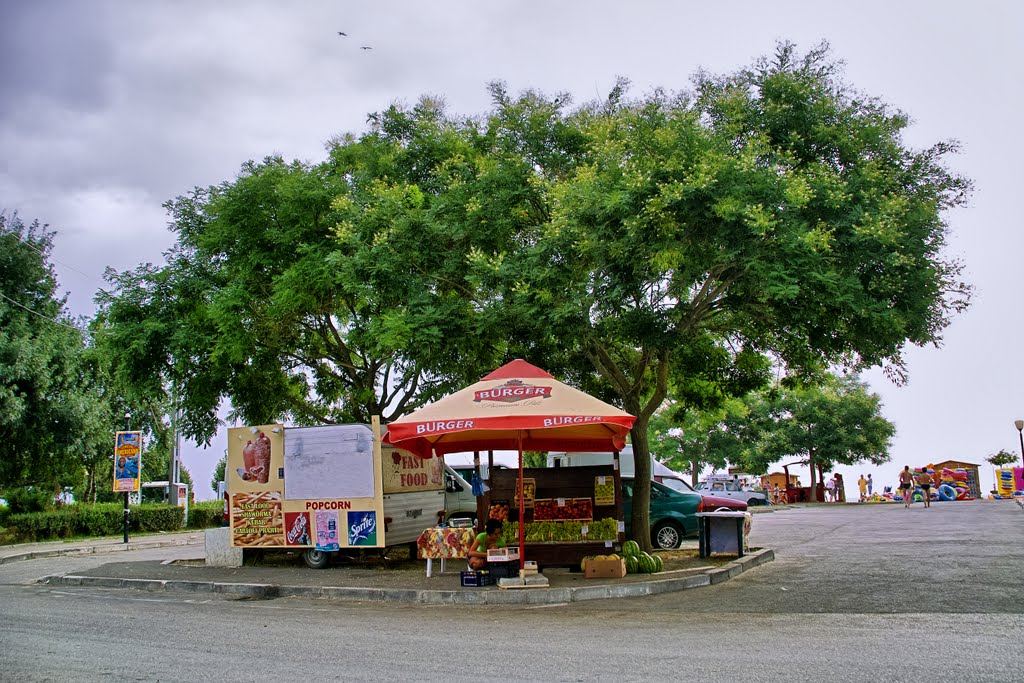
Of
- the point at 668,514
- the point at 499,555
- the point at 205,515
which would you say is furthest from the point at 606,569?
the point at 205,515

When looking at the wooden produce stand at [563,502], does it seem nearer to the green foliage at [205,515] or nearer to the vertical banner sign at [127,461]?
the vertical banner sign at [127,461]

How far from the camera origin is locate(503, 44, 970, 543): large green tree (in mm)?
13117

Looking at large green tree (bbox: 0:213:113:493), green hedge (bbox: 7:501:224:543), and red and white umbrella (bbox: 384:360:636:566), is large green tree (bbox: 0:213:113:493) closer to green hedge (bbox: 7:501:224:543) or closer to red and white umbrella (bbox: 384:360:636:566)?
green hedge (bbox: 7:501:224:543)

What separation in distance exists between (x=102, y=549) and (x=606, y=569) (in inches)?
702

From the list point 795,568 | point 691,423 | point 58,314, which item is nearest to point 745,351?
point 795,568

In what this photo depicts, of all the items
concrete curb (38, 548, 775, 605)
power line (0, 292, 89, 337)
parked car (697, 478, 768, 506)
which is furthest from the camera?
parked car (697, 478, 768, 506)

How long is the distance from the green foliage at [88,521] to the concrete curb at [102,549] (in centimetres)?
374

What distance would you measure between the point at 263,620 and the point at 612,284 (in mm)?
7674

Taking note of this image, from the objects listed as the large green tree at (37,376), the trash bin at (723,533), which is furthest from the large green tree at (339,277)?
the large green tree at (37,376)

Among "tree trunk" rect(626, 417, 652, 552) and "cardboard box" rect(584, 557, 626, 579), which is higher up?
"tree trunk" rect(626, 417, 652, 552)

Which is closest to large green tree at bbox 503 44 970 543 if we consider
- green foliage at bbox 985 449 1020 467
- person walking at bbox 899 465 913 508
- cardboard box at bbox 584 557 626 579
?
cardboard box at bbox 584 557 626 579

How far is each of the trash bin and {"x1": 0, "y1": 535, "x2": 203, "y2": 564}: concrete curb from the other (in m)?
17.5

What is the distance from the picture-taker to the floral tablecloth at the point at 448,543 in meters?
14.2

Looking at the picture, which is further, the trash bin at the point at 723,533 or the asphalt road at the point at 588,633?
the trash bin at the point at 723,533
